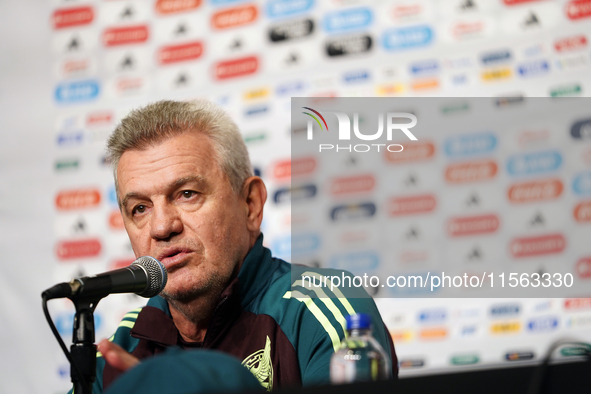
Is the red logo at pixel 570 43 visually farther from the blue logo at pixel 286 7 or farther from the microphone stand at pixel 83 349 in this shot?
the microphone stand at pixel 83 349

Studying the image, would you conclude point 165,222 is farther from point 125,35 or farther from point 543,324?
point 125,35

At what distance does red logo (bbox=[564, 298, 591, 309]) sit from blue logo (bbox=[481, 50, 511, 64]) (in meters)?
1.25

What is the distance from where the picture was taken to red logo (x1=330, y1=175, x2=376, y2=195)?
2941 mm

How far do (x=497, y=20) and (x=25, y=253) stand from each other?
2.93 m

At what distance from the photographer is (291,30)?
123 inches

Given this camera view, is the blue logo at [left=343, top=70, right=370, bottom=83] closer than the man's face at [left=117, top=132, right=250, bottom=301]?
No

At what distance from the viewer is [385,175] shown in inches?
115

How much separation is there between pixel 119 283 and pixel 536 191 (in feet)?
7.86

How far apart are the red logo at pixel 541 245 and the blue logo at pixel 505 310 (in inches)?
10.2

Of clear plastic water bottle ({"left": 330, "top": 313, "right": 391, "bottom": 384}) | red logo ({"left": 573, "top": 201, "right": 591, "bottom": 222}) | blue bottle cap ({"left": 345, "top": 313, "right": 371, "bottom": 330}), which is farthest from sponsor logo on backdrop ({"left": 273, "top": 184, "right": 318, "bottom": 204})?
blue bottle cap ({"left": 345, "top": 313, "right": 371, "bottom": 330})

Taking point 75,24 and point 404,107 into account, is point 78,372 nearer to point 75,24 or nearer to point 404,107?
point 404,107

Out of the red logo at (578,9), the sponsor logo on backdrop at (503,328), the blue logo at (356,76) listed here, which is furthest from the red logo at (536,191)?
the blue logo at (356,76)

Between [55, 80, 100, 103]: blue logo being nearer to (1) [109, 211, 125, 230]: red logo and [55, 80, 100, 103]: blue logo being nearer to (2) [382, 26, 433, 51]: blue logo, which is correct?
(1) [109, 211, 125, 230]: red logo

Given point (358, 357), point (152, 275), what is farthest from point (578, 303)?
point (152, 275)
